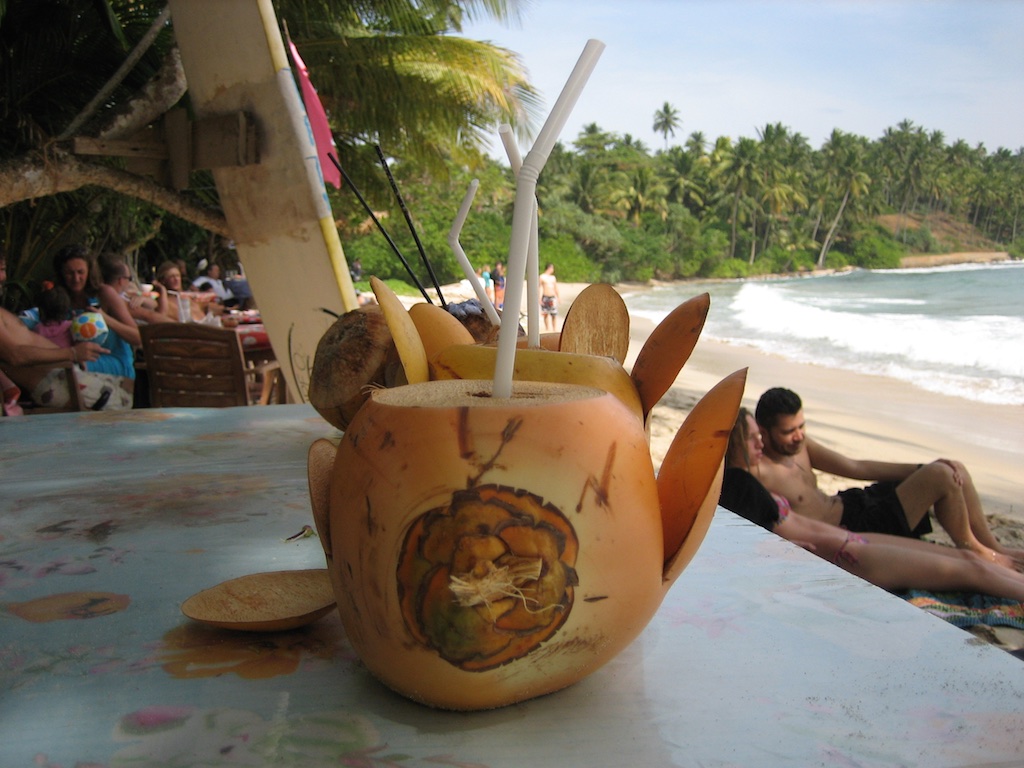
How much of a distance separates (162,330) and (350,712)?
3571 mm

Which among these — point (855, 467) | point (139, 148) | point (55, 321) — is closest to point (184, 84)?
point (55, 321)

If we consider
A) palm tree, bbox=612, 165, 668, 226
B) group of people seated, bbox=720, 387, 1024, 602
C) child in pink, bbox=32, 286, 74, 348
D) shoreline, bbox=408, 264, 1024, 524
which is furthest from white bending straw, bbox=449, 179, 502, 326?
palm tree, bbox=612, 165, 668, 226

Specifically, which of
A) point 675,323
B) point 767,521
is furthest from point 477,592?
point 767,521

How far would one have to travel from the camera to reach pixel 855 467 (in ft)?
12.1

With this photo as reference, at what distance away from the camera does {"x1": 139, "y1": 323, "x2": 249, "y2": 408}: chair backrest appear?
3.67 m

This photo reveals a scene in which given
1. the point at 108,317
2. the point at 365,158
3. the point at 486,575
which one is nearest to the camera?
the point at 486,575

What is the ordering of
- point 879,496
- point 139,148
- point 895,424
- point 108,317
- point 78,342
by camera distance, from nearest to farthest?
1. point 139,148
2. point 879,496
3. point 78,342
4. point 108,317
5. point 895,424

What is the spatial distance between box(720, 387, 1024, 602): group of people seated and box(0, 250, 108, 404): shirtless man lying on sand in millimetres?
2960

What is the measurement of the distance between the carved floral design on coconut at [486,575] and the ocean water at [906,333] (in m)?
10.8

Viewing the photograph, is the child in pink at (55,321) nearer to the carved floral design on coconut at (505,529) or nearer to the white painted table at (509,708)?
the white painted table at (509,708)

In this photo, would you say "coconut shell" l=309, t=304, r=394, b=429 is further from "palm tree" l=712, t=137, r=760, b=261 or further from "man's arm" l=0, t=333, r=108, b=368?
"palm tree" l=712, t=137, r=760, b=261

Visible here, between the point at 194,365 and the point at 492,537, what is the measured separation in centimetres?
363

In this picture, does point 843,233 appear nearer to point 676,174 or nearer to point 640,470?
point 676,174

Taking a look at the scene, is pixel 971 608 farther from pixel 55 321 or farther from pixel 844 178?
pixel 844 178
